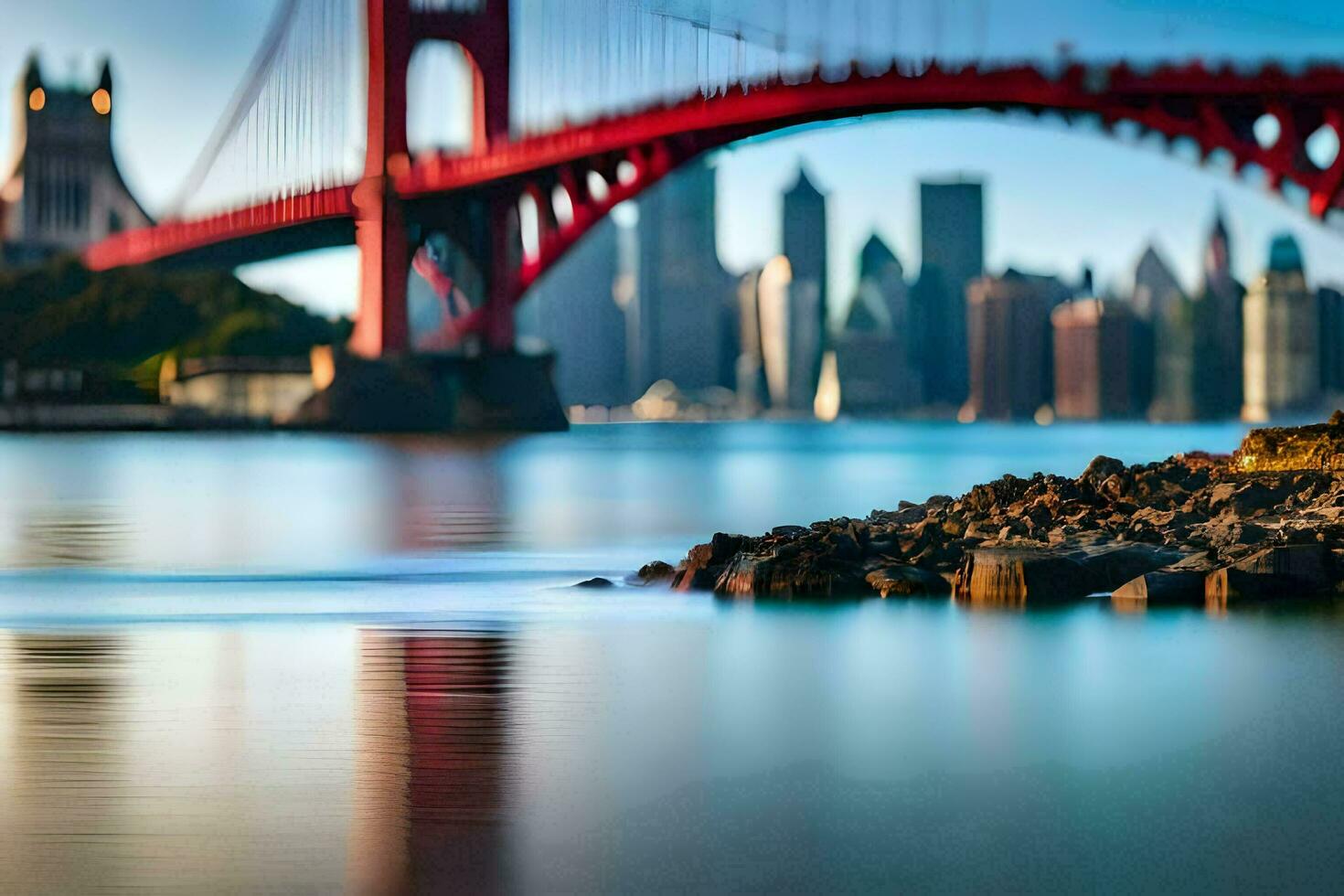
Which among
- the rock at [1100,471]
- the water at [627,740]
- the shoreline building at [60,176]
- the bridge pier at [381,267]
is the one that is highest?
the shoreline building at [60,176]

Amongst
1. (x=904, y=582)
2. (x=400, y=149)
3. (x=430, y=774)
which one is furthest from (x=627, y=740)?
(x=400, y=149)

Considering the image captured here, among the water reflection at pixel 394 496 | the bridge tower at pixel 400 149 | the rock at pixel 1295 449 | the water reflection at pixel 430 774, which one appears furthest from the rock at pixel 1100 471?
the bridge tower at pixel 400 149

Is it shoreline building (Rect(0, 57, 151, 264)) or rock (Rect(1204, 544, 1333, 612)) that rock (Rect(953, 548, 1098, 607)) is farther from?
shoreline building (Rect(0, 57, 151, 264))

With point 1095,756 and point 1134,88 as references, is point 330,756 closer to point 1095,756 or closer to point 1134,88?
point 1095,756

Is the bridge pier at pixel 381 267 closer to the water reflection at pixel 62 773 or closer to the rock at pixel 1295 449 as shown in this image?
the rock at pixel 1295 449

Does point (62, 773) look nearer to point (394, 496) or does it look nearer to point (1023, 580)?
point (1023, 580)
